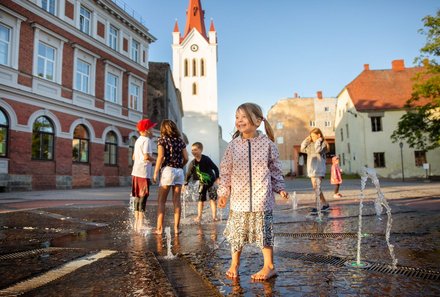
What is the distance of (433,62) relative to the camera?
890 inches

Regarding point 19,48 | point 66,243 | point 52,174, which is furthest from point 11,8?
point 66,243

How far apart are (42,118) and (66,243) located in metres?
16.4

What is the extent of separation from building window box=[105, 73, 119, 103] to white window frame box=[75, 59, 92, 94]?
1.82 meters

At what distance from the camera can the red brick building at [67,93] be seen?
1638cm

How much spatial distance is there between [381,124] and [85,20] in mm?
29693

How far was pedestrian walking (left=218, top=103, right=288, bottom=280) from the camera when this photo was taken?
271 cm

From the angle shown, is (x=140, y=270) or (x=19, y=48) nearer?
(x=140, y=270)

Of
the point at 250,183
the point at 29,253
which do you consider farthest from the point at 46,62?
the point at 250,183

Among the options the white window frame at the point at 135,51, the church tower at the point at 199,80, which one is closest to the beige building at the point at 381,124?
the church tower at the point at 199,80

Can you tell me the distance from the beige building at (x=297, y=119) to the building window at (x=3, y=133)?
4618cm

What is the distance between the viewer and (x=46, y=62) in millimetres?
18734

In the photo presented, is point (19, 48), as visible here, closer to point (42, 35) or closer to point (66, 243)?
point (42, 35)

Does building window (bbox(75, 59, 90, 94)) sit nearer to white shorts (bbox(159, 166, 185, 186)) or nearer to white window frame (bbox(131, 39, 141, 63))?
white window frame (bbox(131, 39, 141, 63))

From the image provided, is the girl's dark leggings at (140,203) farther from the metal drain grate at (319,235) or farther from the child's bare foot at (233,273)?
the child's bare foot at (233,273)
